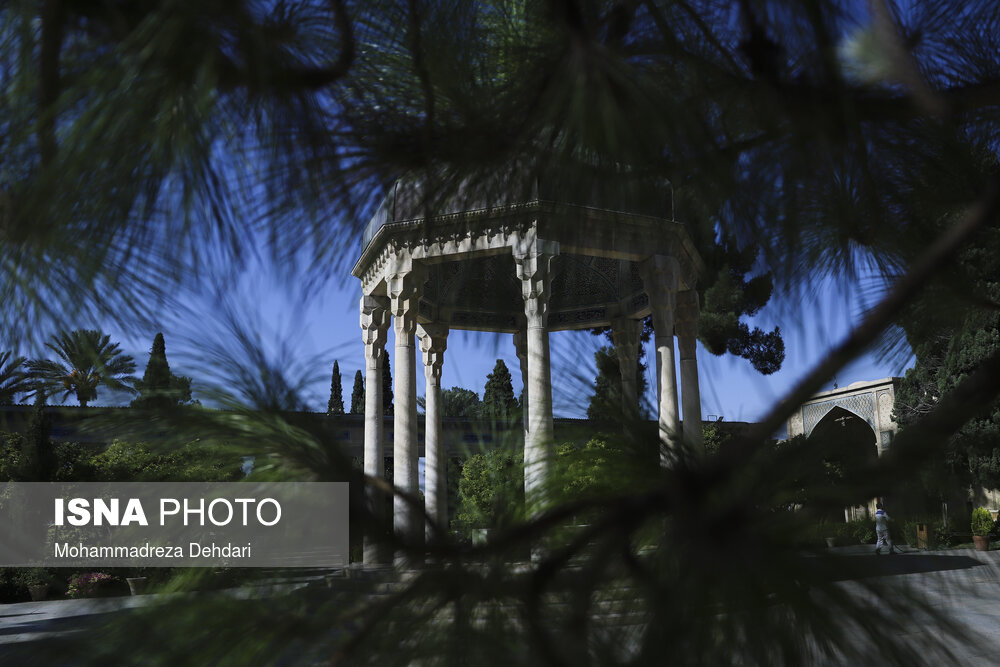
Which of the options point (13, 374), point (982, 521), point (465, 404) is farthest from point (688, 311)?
point (13, 374)

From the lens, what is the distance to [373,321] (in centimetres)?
1182

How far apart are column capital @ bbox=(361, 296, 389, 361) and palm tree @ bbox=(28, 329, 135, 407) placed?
10330 millimetres

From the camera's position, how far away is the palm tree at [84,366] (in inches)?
47.9

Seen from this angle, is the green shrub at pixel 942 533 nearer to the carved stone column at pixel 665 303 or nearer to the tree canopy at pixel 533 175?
the tree canopy at pixel 533 175

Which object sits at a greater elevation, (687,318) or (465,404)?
(687,318)

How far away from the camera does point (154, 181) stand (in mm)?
1131

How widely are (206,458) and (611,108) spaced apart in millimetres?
900

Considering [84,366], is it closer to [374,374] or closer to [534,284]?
[534,284]

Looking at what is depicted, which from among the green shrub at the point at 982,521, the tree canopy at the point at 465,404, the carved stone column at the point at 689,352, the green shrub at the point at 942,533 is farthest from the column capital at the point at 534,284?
the green shrub at the point at 982,521

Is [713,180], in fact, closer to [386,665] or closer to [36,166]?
[386,665]

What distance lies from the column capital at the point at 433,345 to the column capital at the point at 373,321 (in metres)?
1.32

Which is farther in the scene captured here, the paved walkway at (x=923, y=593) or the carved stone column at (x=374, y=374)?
the carved stone column at (x=374, y=374)

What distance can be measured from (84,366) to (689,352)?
10432 mm

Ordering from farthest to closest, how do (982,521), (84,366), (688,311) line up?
(982,521) < (688,311) < (84,366)
